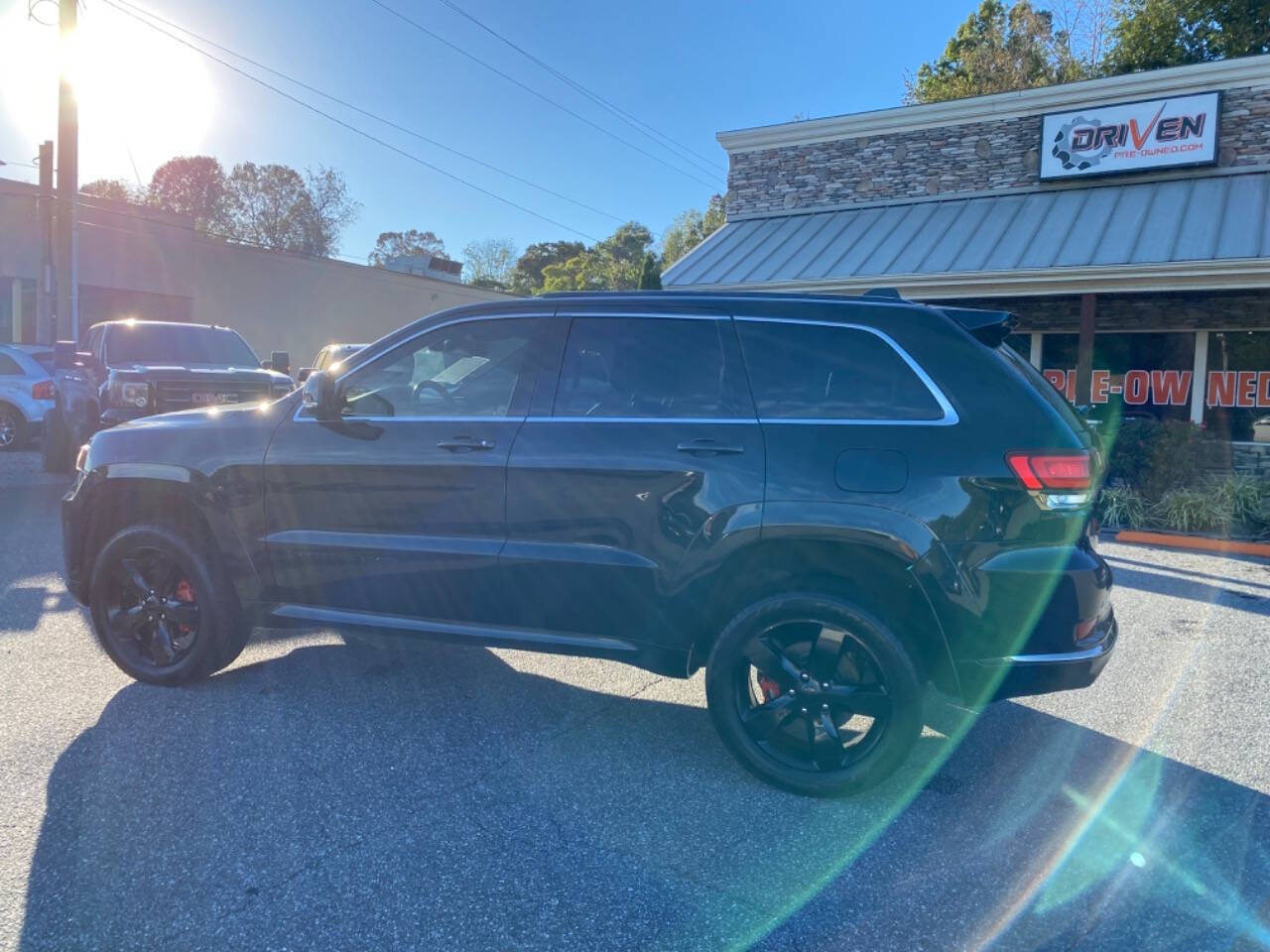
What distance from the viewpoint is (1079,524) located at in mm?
3516

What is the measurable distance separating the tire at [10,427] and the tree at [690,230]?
37695mm

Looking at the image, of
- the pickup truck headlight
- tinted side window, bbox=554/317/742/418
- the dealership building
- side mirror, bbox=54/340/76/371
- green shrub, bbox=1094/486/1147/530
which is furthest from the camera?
the dealership building

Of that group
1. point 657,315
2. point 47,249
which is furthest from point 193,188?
point 657,315

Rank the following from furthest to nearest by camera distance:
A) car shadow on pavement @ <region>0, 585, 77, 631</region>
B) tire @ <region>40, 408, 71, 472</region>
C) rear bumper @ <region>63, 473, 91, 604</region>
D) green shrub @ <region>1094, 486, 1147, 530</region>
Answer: tire @ <region>40, 408, 71, 472</region>
green shrub @ <region>1094, 486, 1147, 530</region>
car shadow on pavement @ <region>0, 585, 77, 631</region>
rear bumper @ <region>63, 473, 91, 604</region>

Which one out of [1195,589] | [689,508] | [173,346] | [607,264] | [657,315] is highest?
[607,264]

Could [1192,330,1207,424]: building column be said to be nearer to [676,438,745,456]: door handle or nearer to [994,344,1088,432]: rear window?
[994,344,1088,432]: rear window

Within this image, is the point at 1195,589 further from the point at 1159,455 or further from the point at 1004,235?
the point at 1004,235

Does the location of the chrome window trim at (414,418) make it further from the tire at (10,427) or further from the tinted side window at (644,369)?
the tire at (10,427)

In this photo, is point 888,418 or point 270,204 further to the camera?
point 270,204

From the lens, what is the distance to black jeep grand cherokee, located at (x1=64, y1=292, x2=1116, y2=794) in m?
3.50

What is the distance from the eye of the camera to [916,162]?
15.6 meters

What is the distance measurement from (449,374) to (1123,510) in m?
8.61

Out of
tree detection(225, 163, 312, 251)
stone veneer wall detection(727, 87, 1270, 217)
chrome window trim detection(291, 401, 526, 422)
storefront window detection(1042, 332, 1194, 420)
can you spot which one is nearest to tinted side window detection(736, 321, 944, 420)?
chrome window trim detection(291, 401, 526, 422)

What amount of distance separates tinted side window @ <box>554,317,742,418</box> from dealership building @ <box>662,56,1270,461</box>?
865 cm
